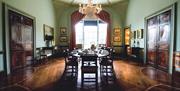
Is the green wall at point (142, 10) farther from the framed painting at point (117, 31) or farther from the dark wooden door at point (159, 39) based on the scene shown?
the framed painting at point (117, 31)

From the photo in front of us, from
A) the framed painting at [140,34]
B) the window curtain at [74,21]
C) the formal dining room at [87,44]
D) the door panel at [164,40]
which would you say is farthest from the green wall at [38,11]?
the door panel at [164,40]

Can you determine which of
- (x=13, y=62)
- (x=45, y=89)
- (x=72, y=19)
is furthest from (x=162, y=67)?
(x=72, y=19)

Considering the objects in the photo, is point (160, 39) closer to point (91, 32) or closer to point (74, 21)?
point (91, 32)

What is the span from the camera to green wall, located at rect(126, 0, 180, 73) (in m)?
5.92

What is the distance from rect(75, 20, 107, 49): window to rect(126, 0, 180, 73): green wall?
223 cm

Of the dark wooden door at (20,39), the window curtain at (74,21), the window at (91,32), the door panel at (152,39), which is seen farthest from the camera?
the window at (91,32)

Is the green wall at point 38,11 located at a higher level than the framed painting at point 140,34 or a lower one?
higher

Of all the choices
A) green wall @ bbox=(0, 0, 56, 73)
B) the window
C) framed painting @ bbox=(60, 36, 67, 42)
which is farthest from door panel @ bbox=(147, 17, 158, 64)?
framed painting @ bbox=(60, 36, 67, 42)

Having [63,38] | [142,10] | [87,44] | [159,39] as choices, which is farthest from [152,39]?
[63,38]

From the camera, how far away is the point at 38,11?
805 cm

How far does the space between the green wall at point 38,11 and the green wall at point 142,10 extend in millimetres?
5199

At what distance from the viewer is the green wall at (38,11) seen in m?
5.98

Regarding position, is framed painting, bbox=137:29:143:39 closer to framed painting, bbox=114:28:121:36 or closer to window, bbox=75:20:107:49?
framed painting, bbox=114:28:121:36

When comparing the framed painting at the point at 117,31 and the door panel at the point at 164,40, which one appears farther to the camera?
the framed painting at the point at 117,31
